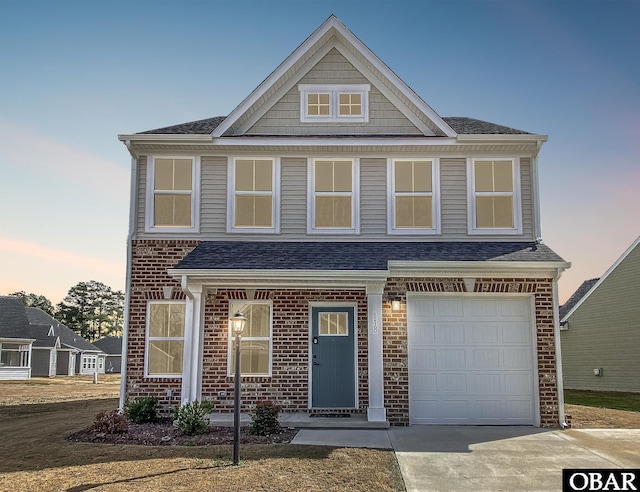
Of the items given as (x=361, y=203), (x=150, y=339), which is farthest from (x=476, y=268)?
(x=150, y=339)

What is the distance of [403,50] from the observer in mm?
16266

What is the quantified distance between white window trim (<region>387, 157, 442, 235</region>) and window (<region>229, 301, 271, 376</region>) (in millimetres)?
3246

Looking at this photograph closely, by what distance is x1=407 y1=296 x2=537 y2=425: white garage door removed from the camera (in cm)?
1175

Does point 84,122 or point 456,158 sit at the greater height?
point 84,122

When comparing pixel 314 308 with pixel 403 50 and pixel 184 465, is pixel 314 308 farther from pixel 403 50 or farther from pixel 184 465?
pixel 403 50

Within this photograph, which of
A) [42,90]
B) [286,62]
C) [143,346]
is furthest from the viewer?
[42,90]

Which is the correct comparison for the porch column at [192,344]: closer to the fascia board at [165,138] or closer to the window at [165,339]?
the window at [165,339]

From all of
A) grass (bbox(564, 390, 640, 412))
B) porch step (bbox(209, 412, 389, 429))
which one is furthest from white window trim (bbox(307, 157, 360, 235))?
grass (bbox(564, 390, 640, 412))

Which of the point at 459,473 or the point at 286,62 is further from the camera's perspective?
the point at 286,62

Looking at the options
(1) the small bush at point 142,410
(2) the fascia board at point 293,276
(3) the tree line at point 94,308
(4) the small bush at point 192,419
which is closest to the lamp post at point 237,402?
(4) the small bush at point 192,419

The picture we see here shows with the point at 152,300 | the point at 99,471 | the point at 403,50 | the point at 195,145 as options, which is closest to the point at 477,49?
the point at 403,50

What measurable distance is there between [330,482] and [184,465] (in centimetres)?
212

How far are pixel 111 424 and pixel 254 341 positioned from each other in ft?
10.8

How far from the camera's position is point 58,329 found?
48500mm
